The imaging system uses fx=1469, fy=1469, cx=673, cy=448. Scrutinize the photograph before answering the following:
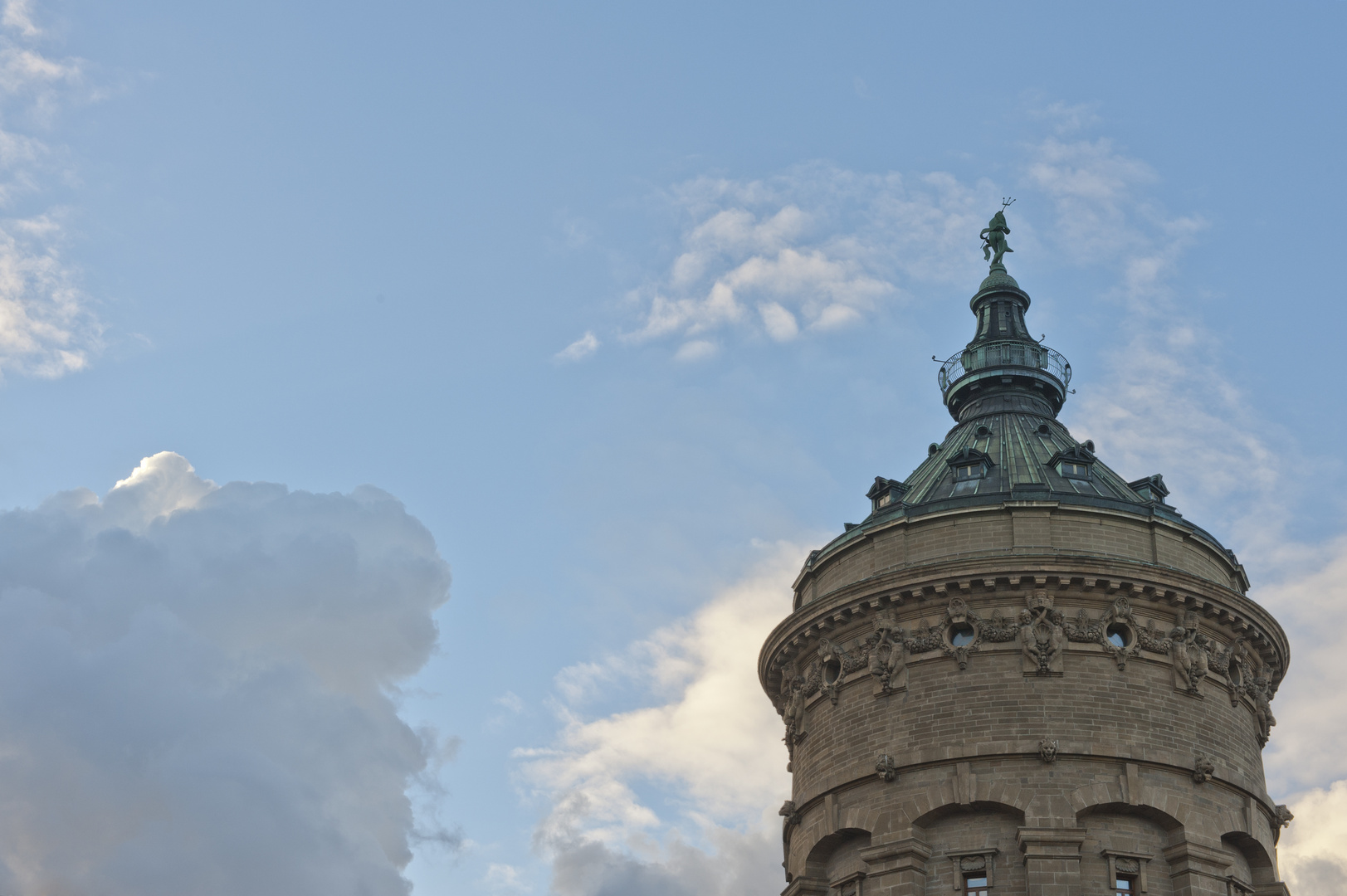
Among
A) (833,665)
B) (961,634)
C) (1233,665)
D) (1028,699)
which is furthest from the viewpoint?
(833,665)

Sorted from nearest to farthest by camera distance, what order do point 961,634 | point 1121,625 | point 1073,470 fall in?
point 1121,625
point 961,634
point 1073,470

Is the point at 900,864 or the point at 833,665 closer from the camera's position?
the point at 900,864

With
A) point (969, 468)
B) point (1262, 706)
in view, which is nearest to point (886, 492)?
point (969, 468)

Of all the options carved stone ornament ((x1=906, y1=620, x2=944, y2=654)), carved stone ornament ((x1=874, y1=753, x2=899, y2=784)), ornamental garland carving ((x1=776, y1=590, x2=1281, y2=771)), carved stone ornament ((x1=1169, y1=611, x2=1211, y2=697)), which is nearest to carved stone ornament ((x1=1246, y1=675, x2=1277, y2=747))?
ornamental garland carving ((x1=776, y1=590, x2=1281, y2=771))

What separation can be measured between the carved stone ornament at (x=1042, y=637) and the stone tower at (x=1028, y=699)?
0.19 ft

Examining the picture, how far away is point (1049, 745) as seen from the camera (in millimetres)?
43250


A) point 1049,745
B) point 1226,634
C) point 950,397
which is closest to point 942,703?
point 1049,745

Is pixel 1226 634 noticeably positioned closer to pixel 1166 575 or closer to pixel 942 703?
pixel 1166 575

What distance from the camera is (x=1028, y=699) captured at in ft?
146

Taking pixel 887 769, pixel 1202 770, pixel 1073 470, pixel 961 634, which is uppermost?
pixel 1073 470

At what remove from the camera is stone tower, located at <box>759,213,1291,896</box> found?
43.0m

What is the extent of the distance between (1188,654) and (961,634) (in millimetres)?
7001

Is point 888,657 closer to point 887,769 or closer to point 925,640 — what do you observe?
point 925,640

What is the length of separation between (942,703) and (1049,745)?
11.5 feet
